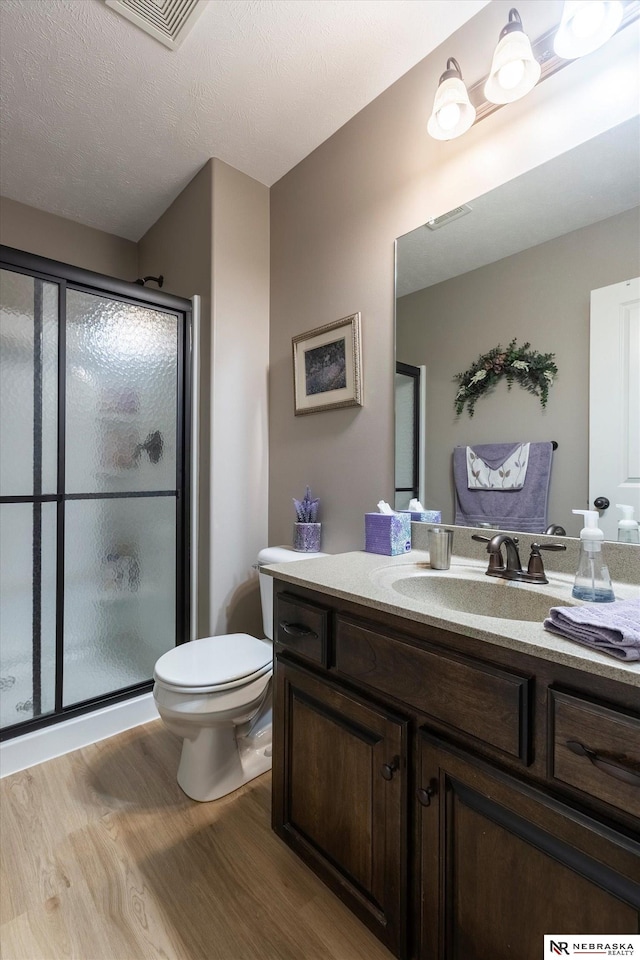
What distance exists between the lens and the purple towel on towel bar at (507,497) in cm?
128

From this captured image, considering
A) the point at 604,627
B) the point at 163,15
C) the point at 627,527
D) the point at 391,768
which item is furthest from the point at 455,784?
the point at 163,15

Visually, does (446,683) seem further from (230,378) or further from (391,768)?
(230,378)

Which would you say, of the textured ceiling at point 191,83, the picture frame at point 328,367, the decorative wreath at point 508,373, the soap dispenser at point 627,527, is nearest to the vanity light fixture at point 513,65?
the textured ceiling at point 191,83

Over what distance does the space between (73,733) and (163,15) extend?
2.66 metres

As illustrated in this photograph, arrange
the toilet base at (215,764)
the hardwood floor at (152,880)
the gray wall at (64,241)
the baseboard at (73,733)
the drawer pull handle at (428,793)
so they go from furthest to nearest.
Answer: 1. the gray wall at (64,241)
2. the baseboard at (73,733)
3. the toilet base at (215,764)
4. the hardwood floor at (152,880)
5. the drawer pull handle at (428,793)

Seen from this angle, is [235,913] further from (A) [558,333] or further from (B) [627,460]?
(A) [558,333]

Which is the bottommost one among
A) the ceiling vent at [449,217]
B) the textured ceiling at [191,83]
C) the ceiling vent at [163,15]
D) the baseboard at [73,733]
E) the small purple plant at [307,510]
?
the baseboard at [73,733]

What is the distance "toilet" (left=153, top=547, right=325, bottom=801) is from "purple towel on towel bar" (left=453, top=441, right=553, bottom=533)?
0.91 m

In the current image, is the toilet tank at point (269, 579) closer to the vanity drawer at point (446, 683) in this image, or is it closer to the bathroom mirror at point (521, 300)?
the bathroom mirror at point (521, 300)

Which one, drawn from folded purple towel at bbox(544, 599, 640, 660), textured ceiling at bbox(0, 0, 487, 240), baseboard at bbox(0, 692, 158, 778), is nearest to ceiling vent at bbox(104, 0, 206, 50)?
textured ceiling at bbox(0, 0, 487, 240)

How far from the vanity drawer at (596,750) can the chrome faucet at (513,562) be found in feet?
1.57

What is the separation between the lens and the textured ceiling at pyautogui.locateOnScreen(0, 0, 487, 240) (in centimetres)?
143

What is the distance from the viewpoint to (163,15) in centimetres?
142

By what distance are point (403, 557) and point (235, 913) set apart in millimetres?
1058
